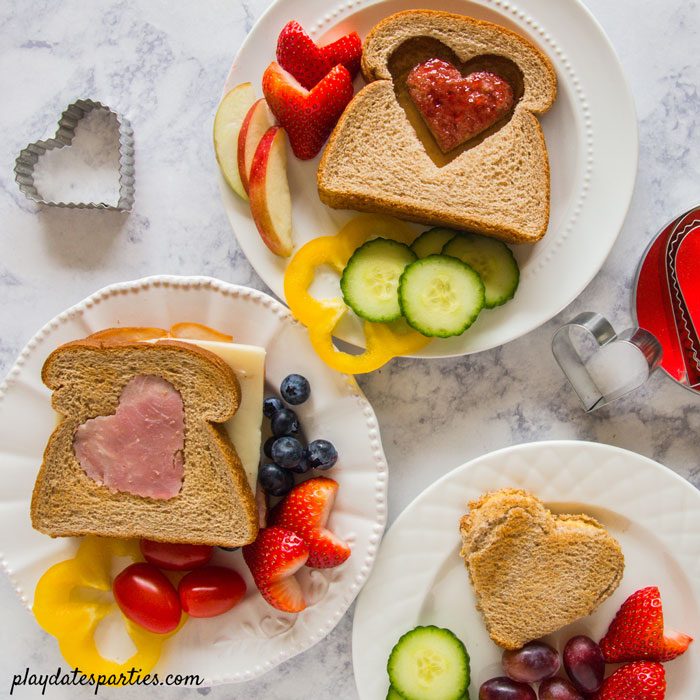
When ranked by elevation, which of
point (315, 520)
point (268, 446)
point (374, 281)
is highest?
point (374, 281)

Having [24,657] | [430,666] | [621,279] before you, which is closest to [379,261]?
[621,279]

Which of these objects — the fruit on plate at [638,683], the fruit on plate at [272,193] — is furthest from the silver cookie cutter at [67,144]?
the fruit on plate at [638,683]

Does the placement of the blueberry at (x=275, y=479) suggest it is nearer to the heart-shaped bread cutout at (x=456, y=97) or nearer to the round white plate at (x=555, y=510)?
the round white plate at (x=555, y=510)

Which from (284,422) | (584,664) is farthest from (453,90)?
(584,664)

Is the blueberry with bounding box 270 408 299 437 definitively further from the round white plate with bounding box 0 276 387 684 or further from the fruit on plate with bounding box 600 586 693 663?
the fruit on plate with bounding box 600 586 693 663

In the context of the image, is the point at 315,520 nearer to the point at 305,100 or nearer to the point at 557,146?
the point at 305,100
